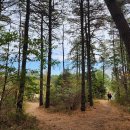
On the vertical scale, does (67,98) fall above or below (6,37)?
below

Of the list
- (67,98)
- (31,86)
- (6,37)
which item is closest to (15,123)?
(31,86)

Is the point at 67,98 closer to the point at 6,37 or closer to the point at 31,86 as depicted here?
the point at 31,86

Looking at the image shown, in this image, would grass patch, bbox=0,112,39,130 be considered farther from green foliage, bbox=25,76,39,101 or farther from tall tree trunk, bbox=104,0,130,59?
tall tree trunk, bbox=104,0,130,59

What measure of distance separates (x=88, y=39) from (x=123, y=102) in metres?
7.74

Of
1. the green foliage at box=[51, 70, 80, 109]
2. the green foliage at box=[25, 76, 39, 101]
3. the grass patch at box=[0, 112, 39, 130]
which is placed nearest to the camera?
the grass patch at box=[0, 112, 39, 130]

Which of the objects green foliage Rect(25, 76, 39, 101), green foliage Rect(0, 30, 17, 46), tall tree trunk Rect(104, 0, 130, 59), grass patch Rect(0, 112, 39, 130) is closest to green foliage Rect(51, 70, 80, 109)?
grass patch Rect(0, 112, 39, 130)

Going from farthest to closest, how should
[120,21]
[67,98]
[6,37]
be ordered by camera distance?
[67,98]
[6,37]
[120,21]

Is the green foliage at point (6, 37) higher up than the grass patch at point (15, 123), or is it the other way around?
the green foliage at point (6, 37)

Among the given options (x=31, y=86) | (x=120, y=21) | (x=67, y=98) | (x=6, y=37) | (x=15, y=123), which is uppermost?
(x=6, y=37)

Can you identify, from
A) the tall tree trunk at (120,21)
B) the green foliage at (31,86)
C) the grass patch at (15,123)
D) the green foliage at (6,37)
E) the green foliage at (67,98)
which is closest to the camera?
the tall tree trunk at (120,21)

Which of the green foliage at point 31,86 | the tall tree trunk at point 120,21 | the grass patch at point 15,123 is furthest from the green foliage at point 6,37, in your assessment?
the tall tree trunk at point 120,21

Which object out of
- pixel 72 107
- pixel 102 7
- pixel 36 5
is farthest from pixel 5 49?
pixel 102 7

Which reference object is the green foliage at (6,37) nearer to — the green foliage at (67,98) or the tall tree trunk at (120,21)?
the tall tree trunk at (120,21)

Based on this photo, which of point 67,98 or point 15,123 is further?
point 67,98
